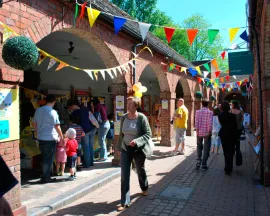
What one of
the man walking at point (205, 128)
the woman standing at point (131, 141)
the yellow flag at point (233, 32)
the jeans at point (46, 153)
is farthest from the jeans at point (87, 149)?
the yellow flag at point (233, 32)

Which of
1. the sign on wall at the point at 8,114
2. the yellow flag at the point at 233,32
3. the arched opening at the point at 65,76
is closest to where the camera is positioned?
the sign on wall at the point at 8,114

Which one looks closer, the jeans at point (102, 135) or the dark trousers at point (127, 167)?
the dark trousers at point (127, 167)

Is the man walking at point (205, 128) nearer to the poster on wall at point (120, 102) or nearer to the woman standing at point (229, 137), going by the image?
the woman standing at point (229, 137)

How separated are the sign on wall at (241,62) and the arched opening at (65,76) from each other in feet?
9.41

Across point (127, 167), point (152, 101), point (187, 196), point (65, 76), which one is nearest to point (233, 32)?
point (187, 196)

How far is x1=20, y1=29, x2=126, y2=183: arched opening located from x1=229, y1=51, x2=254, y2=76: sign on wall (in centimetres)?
287

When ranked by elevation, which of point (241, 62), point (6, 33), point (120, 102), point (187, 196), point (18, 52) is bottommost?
point (187, 196)

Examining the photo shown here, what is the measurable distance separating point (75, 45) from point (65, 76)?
96.6 inches

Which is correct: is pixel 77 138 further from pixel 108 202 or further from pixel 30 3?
pixel 30 3

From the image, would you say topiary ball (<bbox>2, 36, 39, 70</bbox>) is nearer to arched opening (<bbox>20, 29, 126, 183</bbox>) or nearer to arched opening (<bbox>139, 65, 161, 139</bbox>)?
arched opening (<bbox>20, 29, 126, 183</bbox>)

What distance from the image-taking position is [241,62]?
22.1 feet

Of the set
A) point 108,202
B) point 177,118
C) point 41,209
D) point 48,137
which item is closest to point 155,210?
point 108,202

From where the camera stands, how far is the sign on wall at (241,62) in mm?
6660

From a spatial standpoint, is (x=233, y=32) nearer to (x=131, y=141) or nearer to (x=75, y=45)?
(x=131, y=141)
